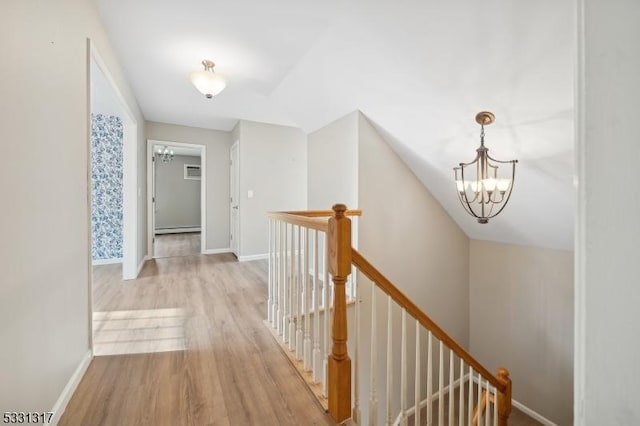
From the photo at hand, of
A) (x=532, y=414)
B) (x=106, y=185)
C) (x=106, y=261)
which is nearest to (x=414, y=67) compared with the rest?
(x=532, y=414)

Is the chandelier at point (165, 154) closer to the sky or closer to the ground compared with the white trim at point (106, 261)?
closer to the sky

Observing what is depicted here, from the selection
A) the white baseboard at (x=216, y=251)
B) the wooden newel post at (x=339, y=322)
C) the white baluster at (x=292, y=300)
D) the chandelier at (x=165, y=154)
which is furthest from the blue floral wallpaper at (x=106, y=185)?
→ the wooden newel post at (x=339, y=322)

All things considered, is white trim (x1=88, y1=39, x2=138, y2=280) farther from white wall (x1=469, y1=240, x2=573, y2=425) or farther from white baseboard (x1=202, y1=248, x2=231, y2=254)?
white wall (x1=469, y1=240, x2=573, y2=425)

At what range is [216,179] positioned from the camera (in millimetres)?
5379

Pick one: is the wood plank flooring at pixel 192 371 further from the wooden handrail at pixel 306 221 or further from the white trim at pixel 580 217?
the white trim at pixel 580 217

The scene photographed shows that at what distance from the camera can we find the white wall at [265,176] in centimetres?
485

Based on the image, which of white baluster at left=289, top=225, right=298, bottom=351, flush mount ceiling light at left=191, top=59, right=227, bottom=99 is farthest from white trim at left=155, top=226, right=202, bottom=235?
white baluster at left=289, top=225, right=298, bottom=351

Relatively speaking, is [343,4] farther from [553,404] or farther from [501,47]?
[553,404]

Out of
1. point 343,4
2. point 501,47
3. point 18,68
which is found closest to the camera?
point 18,68

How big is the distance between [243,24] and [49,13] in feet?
4.11

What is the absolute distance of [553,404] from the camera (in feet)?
11.2

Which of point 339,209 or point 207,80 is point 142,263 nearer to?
point 207,80

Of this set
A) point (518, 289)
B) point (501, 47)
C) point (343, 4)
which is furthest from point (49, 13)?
point (518, 289)

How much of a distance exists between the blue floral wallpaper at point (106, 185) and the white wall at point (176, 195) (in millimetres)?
3790
